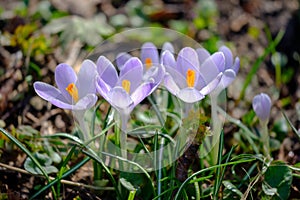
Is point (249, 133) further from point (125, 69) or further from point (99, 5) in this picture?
point (99, 5)

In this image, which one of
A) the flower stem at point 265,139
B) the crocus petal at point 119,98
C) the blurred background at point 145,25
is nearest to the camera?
the crocus petal at point 119,98

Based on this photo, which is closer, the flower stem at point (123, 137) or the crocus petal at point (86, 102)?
the crocus petal at point (86, 102)

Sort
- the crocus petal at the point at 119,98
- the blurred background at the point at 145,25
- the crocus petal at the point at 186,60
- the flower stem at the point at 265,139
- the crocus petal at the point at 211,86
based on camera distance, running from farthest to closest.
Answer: the blurred background at the point at 145,25 < the flower stem at the point at 265,139 < the crocus petal at the point at 186,60 < the crocus petal at the point at 211,86 < the crocus petal at the point at 119,98

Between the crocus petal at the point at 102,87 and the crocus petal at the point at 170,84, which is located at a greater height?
the crocus petal at the point at 102,87

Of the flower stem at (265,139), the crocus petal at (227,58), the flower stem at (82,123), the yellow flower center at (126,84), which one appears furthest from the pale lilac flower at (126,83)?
the flower stem at (265,139)

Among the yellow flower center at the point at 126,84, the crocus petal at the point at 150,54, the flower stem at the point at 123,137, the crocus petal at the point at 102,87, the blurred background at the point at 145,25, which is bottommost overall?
the blurred background at the point at 145,25

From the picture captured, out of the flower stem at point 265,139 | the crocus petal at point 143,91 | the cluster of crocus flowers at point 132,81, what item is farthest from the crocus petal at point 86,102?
the flower stem at point 265,139

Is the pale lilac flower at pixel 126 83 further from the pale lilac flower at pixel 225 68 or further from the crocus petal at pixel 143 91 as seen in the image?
the pale lilac flower at pixel 225 68
